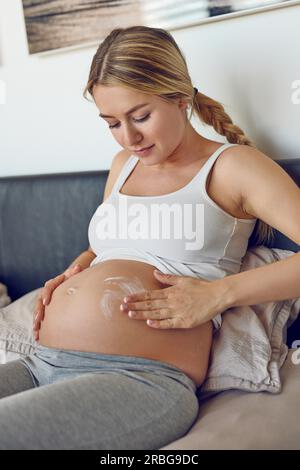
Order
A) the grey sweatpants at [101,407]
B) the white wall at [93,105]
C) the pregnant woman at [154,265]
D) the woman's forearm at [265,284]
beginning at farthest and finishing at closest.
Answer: the white wall at [93,105] < the woman's forearm at [265,284] < the pregnant woman at [154,265] < the grey sweatpants at [101,407]

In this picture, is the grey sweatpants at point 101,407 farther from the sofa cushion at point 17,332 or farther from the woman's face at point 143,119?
the woman's face at point 143,119

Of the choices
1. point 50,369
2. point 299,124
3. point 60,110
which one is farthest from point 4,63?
point 50,369

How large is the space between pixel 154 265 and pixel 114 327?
184 mm

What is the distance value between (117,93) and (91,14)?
22.3 inches

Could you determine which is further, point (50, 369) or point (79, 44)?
point (79, 44)

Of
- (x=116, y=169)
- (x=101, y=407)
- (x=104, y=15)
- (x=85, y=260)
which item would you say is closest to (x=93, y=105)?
(x=104, y=15)

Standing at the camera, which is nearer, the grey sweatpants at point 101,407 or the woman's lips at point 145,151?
the grey sweatpants at point 101,407

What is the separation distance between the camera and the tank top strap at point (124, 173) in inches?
54.4

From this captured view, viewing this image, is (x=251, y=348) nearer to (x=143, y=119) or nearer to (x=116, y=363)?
(x=116, y=363)

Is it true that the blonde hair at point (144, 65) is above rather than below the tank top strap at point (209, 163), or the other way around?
above

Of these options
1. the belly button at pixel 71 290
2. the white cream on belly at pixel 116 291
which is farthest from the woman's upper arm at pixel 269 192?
the belly button at pixel 71 290

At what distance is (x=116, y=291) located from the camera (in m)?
1.14

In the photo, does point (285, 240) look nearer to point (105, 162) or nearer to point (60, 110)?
point (105, 162)

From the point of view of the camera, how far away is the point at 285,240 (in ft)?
4.37
